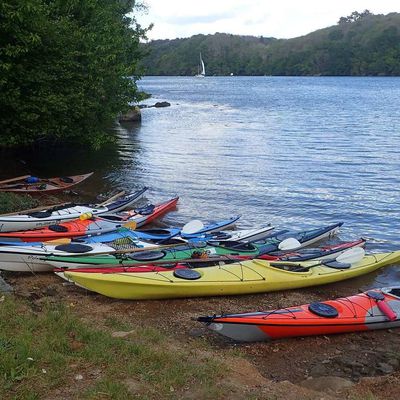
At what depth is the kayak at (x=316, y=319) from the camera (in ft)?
24.9

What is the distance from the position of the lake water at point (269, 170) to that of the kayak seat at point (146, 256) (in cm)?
496

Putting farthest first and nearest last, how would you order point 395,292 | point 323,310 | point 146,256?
point 146,256 → point 395,292 → point 323,310

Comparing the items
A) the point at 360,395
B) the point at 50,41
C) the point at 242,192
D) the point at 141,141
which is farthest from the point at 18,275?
the point at 141,141

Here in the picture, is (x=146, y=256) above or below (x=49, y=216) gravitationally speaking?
below

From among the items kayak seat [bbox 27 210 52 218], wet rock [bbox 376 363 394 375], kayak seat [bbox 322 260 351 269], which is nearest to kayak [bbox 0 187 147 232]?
kayak seat [bbox 27 210 52 218]

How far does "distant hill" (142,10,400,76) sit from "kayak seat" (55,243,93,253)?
123 metres

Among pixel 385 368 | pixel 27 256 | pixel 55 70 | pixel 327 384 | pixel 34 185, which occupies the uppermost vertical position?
pixel 55 70

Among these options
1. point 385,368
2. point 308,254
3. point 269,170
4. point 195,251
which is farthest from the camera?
point 269,170

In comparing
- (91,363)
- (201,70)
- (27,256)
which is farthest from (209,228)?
(201,70)

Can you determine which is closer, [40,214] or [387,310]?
[387,310]

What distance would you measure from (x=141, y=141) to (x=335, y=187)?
14.5 m

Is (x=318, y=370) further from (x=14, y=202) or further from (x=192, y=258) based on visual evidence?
(x=14, y=202)

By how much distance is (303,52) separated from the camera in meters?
146

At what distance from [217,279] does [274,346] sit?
79.8 inches
